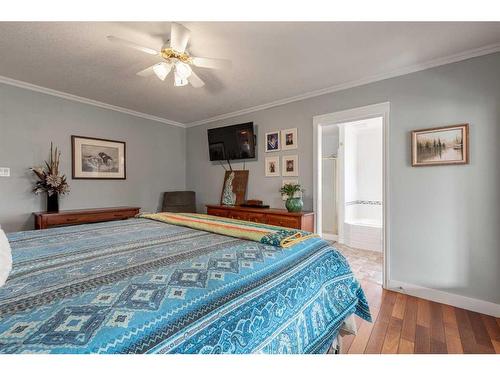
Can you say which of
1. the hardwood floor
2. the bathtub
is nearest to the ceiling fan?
the hardwood floor

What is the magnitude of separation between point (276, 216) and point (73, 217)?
2.48 meters

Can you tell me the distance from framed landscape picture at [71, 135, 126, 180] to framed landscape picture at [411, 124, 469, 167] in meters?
3.91

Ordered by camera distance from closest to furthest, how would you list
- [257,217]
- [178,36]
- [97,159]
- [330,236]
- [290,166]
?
[178,36] < [257,217] < [290,166] < [97,159] < [330,236]

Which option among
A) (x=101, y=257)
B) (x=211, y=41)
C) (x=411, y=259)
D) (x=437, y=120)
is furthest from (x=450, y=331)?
(x=211, y=41)

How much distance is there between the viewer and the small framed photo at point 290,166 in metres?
3.33

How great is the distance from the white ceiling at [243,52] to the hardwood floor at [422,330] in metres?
2.32

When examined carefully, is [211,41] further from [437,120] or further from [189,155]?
[189,155]

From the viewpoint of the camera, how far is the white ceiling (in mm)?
1810

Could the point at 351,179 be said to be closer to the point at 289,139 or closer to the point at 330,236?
the point at 330,236

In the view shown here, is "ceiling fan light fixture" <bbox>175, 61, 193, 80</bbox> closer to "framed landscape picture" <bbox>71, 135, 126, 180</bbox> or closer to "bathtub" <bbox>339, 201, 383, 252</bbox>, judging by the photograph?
"framed landscape picture" <bbox>71, 135, 126, 180</bbox>

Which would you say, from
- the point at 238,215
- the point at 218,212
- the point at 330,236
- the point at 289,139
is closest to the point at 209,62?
the point at 289,139

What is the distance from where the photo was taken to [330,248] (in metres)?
1.50

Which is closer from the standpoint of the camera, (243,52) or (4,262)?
(4,262)

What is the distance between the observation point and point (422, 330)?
1877 millimetres
